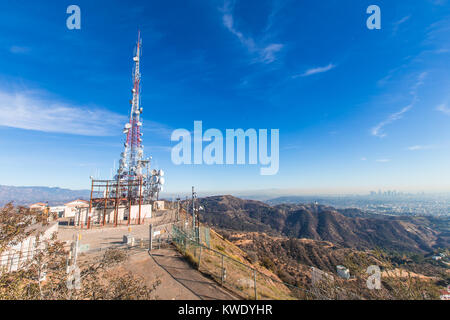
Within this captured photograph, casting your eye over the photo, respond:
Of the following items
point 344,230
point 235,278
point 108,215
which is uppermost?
point 235,278

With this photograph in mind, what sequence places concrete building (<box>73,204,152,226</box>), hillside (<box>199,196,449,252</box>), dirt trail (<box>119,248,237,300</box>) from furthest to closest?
hillside (<box>199,196,449,252</box>), concrete building (<box>73,204,152,226</box>), dirt trail (<box>119,248,237,300</box>)

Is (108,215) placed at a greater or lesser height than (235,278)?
lesser

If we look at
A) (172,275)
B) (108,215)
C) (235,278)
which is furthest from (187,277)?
(108,215)

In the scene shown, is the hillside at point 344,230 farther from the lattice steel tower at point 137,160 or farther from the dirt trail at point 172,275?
the dirt trail at point 172,275

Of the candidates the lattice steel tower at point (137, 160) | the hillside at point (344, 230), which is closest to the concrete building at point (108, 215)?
the lattice steel tower at point (137, 160)

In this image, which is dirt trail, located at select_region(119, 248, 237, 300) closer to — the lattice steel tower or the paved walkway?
the paved walkway

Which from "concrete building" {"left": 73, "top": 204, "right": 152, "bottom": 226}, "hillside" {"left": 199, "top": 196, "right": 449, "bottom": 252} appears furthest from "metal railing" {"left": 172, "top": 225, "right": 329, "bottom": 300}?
"hillside" {"left": 199, "top": 196, "right": 449, "bottom": 252}

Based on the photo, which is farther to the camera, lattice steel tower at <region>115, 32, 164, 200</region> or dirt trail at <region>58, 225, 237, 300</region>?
lattice steel tower at <region>115, 32, 164, 200</region>

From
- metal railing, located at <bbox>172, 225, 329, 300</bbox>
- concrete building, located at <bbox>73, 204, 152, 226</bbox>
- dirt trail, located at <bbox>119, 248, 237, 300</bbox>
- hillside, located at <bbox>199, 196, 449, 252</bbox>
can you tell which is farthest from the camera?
hillside, located at <bbox>199, 196, 449, 252</bbox>

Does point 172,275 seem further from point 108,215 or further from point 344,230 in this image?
point 344,230
